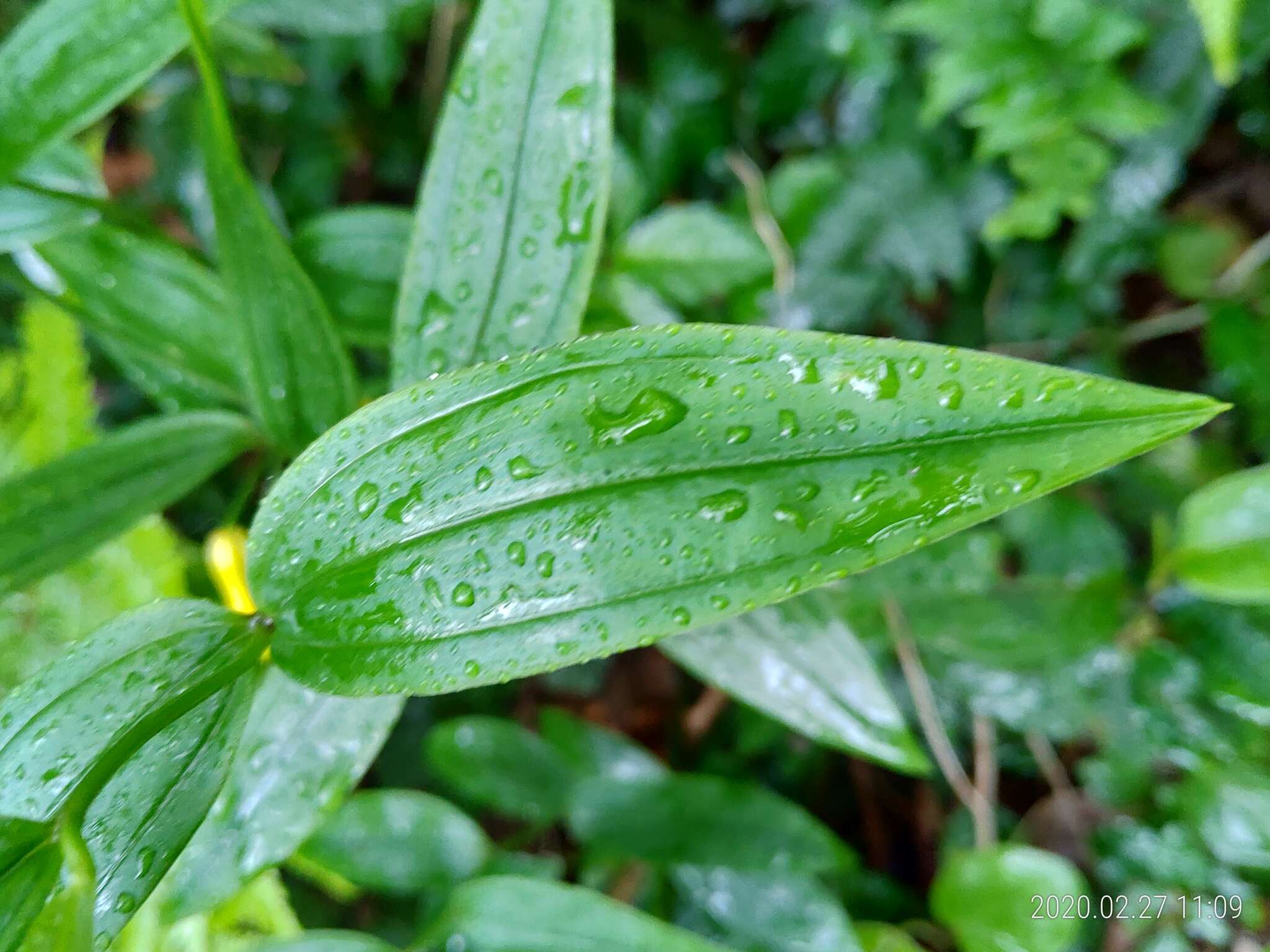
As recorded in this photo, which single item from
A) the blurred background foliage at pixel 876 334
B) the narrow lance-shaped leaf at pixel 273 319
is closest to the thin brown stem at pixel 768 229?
the blurred background foliage at pixel 876 334

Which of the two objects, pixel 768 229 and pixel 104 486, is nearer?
pixel 104 486

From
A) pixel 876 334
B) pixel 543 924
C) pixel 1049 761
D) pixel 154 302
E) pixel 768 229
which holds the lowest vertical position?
pixel 1049 761

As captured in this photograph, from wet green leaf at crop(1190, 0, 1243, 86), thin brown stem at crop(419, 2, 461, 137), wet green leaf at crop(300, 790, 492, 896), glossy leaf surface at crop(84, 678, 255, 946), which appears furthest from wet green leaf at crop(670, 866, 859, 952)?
thin brown stem at crop(419, 2, 461, 137)

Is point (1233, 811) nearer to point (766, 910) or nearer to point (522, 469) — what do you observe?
point (766, 910)

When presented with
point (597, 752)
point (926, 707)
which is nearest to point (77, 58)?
point (597, 752)

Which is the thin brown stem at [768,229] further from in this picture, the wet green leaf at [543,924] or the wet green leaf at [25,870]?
the wet green leaf at [25,870]

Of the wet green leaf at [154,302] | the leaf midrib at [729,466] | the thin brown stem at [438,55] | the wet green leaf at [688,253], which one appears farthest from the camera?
the thin brown stem at [438,55]
